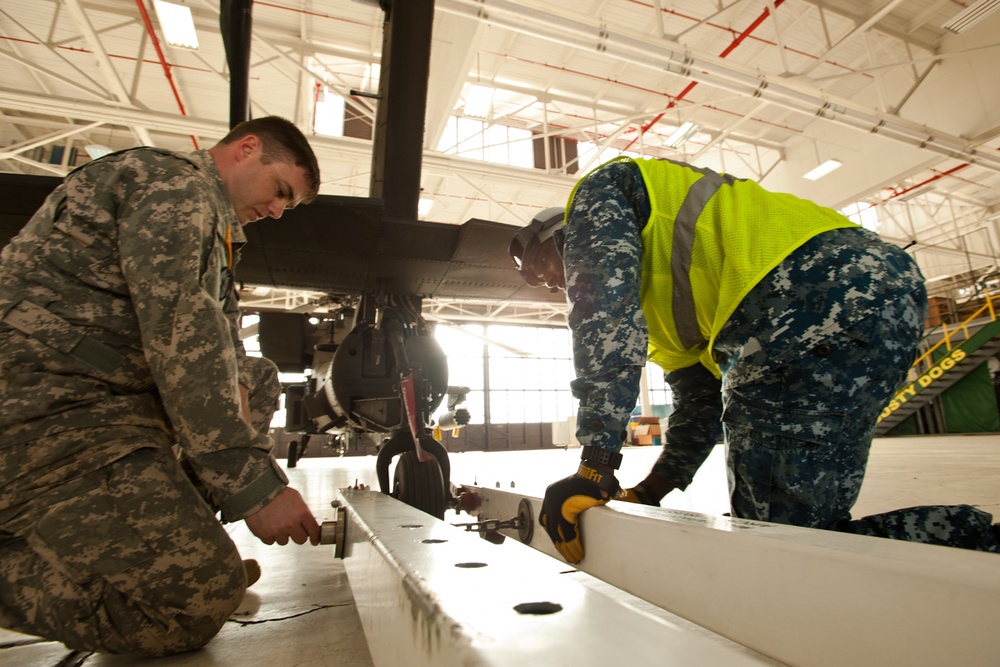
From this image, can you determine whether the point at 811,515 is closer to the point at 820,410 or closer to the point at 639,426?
the point at 820,410

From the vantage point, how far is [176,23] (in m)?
6.54

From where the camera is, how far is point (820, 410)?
146 centimetres

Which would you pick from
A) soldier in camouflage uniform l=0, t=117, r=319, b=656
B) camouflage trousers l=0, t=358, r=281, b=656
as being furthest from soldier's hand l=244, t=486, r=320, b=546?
camouflage trousers l=0, t=358, r=281, b=656

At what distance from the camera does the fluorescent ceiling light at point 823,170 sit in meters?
11.3

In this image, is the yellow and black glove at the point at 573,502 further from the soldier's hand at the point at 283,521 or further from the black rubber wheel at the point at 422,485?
the black rubber wheel at the point at 422,485

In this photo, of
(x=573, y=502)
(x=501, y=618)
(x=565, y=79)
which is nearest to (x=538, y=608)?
(x=501, y=618)

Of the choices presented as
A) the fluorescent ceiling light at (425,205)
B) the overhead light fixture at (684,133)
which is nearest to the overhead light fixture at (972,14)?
the overhead light fixture at (684,133)

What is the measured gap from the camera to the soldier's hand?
134 centimetres

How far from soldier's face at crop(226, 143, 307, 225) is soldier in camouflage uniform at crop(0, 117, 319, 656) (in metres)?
0.27

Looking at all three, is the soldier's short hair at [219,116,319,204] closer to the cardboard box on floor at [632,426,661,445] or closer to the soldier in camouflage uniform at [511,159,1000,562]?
the soldier in camouflage uniform at [511,159,1000,562]

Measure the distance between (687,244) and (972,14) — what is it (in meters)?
10.3

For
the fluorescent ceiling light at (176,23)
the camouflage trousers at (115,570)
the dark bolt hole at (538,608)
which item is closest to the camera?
the dark bolt hole at (538,608)

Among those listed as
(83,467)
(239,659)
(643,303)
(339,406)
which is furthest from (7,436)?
(339,406)

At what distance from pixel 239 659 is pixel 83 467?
613 mm
